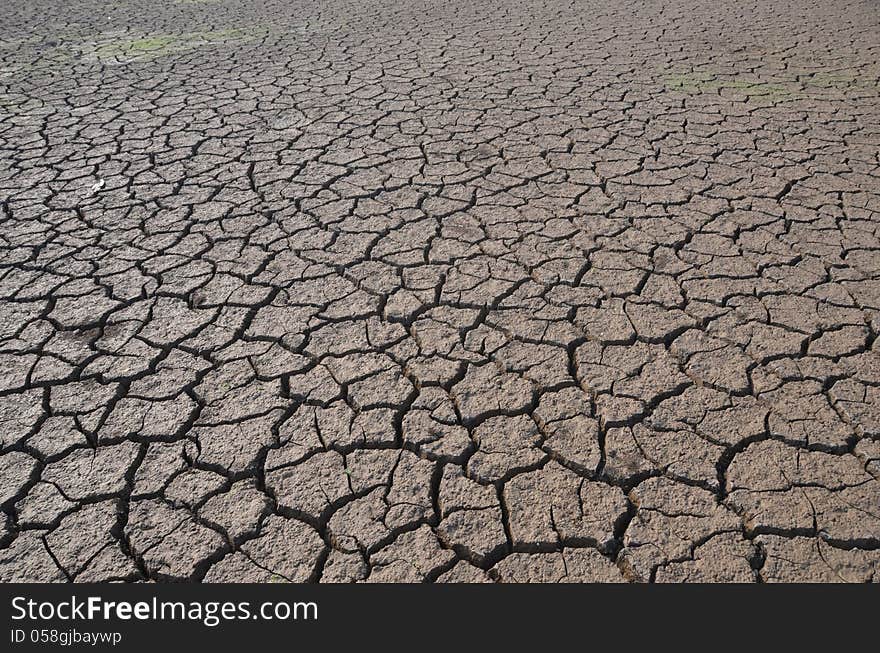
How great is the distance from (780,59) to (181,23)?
6.88 meters

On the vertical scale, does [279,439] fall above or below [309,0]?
below

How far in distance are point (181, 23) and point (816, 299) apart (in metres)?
8.17

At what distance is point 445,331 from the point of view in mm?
2961

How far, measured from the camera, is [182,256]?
355 cm

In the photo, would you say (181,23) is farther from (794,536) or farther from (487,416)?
(794,536)

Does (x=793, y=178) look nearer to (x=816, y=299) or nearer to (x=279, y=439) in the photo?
(x=816, y=299)

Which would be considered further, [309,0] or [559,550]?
[309,0]

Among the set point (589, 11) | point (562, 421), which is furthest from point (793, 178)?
point (589, 11)

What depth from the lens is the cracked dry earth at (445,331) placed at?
2.10m

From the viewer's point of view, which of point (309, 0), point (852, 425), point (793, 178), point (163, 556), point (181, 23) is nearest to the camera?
point (163, 556)

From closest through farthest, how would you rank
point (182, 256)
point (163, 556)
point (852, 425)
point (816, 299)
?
point (163, 556), point (852, 425), point (816, 299), point (182, 256)

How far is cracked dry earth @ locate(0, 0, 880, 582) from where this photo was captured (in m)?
2.10

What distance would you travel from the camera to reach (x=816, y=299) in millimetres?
3092

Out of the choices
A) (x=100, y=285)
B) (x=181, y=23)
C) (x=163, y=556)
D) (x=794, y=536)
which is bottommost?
(x=794, y=536)
